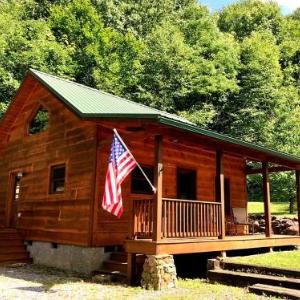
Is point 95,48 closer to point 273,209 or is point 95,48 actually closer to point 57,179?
point 273,209

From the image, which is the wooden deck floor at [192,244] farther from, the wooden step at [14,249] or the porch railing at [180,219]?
the wooden step at [14,249]

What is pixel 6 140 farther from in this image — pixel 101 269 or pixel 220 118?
pixel 220 118

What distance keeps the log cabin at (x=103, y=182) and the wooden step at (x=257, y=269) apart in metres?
0.62

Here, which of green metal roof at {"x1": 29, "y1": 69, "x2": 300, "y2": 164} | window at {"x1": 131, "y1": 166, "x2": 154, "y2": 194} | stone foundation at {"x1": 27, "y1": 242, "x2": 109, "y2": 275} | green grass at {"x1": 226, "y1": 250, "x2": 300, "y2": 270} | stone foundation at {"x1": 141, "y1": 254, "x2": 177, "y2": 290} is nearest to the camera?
stone foundation at {"x1": 141, "y1": 254, "x2": 177, "y2": 290}

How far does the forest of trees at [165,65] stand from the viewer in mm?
30375

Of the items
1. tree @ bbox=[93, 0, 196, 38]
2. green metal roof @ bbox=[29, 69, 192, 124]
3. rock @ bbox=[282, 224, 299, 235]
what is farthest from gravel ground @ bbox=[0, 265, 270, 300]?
tree @ bbox=[93, 0, 196, 38]

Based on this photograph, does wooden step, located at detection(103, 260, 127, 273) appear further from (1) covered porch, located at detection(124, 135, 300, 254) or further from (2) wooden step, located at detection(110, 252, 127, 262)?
(1) covered porch, located at detection(124, 135, 300, 254)

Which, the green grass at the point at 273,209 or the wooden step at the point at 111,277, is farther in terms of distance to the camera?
the green grass at the point at 273,209

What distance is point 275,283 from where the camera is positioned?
8430 millimetres

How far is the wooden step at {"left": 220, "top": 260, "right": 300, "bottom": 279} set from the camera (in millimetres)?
8700

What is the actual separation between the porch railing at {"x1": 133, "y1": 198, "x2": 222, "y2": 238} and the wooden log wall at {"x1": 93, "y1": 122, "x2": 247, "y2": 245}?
3.79ft

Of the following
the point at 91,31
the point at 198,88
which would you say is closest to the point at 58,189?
the point at 198,88

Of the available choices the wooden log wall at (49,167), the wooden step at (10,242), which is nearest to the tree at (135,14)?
the wooden log wall at (49,167)

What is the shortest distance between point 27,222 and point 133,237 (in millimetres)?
6226
